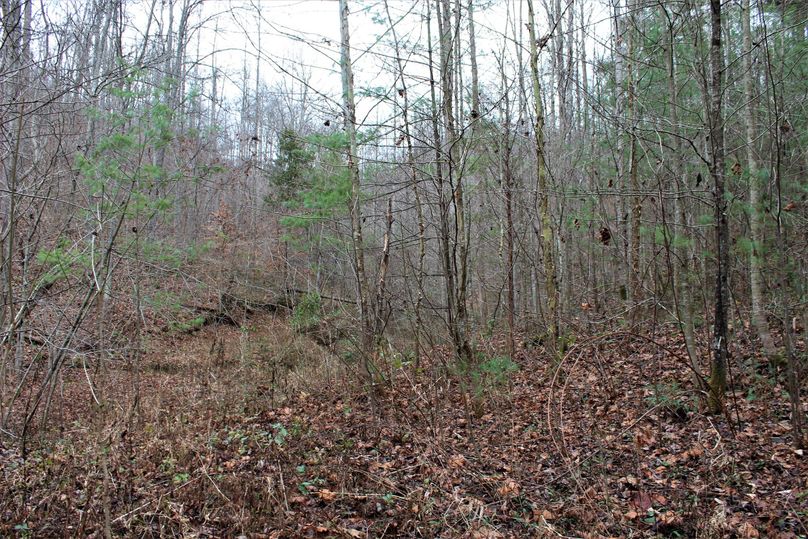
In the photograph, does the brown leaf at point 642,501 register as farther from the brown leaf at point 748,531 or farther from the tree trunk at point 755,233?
the tree trunk at point 755,233

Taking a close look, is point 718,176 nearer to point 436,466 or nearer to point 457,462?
point 457,462

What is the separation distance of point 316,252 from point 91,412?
28.0 feet

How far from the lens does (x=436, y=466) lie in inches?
174

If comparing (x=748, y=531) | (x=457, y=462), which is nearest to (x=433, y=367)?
(x=457, y=462)

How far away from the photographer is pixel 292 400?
23.3 ft

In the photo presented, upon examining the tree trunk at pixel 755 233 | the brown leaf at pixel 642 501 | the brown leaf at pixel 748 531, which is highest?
the tree trunk at pixel 755 233

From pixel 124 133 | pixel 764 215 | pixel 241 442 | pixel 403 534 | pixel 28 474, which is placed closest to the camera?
pixel 403 534

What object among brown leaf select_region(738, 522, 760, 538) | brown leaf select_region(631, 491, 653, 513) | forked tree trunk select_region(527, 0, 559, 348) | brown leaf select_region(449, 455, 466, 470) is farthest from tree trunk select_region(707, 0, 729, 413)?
forked tree trunk select_region(527, 0, 559, 348)

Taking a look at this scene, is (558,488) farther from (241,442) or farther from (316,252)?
(316,252)

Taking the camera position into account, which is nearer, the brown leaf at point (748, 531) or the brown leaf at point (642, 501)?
the brown leaf at point (748, 531)

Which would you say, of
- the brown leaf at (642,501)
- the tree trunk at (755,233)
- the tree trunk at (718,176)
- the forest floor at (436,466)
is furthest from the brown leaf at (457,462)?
the tree trunk at (755,233)

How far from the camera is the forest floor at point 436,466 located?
3.50 m

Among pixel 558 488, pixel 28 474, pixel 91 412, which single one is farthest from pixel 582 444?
pixel 91 412

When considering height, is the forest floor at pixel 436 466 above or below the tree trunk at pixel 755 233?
below
